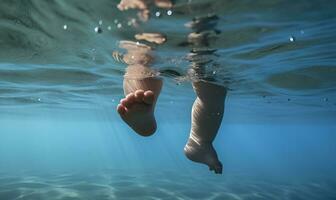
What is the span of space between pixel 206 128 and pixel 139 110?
313 centimetres

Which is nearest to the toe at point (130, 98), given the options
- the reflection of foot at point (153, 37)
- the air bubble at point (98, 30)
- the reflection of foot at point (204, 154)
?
the reflection of foot at point (204, 154)

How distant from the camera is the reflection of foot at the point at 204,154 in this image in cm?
892

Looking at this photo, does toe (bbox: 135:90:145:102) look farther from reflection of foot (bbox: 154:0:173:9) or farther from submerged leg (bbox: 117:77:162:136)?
reflection of foot (bbox: 154:0:173:9)

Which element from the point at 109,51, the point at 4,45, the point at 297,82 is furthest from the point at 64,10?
the point at 297,82

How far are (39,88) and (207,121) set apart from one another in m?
17.8

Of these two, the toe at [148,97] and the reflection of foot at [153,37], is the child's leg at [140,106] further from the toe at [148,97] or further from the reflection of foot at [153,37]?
the reflection of foot at [153,37]

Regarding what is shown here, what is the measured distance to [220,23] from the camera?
9.18 m

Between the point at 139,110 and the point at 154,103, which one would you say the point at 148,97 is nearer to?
the point at 139,110

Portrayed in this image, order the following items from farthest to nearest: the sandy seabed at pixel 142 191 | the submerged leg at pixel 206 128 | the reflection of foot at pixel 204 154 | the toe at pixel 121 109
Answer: the sandy seabed at pixel 142 191 → the submerged leg at pixel 206 128 → the reflection of foot at pixel 204 154 → the toe at pixel 121 109

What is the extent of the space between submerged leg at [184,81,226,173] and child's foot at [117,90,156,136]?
205cm

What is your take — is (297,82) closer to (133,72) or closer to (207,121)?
(133,72)

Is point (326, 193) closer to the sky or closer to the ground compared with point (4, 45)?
→ closer to the ground

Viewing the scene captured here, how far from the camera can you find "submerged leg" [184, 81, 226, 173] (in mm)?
9072

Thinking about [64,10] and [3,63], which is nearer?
[64,10]
